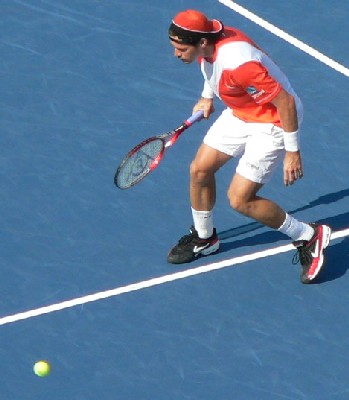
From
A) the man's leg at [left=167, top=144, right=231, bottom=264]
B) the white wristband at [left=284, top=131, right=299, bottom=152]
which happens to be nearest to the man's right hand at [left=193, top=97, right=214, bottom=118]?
the man's leg at [left=167, top=144, right=231, bottom=264]

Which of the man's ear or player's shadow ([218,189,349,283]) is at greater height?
the man's ear

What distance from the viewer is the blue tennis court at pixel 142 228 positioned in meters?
11.5

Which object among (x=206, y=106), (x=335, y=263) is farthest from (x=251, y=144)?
(x=335, y=263)

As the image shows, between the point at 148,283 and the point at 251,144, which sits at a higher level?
the point at 251,144

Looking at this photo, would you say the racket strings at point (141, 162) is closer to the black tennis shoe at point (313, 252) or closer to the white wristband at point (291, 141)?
the white wristband at point (291, 141)

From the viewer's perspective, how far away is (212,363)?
1152 cm

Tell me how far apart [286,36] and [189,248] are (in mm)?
3803

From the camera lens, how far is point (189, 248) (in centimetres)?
1256

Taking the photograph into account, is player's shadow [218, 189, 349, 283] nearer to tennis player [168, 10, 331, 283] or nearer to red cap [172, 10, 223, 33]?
tennis player [168, 10, 331, 283]

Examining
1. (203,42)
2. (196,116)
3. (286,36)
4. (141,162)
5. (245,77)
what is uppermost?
(203,42)

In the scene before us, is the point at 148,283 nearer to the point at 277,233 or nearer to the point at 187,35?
the point at 277,233

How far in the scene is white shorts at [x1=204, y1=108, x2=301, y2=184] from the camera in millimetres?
11883

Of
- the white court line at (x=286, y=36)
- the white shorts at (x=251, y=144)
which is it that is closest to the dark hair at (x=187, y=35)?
the white shorts at (x=251, y=144)

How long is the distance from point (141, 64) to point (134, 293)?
3.55 metres
